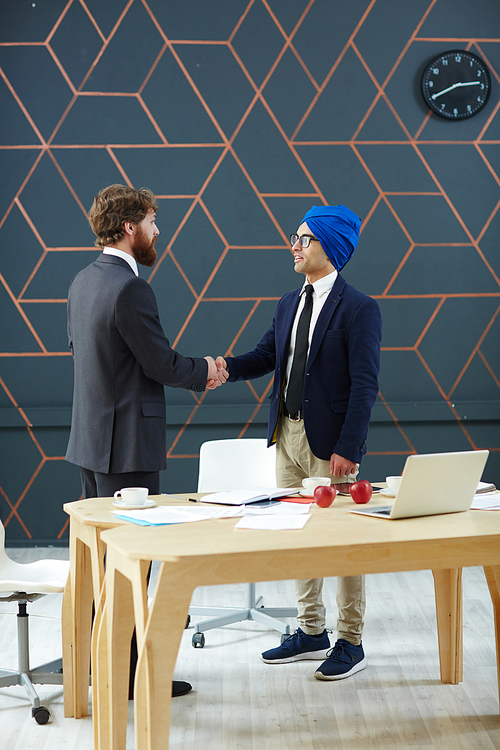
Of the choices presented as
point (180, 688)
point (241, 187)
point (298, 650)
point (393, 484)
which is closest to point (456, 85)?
point (241, 187)

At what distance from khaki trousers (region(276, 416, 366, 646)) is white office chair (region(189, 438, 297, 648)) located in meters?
0.26

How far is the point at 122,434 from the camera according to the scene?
2.40 m

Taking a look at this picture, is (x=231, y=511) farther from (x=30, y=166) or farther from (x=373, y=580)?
(x=30, y=166)

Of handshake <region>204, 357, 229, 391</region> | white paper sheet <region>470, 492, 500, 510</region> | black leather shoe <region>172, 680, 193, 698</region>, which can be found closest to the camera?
white paper sheet <region>470, 492, 500, 510</region>

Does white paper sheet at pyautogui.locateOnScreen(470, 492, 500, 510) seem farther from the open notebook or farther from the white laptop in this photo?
the open notebook

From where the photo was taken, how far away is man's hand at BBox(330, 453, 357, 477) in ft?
8.46

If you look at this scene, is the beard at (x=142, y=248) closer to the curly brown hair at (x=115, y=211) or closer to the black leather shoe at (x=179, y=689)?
the curly brown hair at (x=115, y=211)

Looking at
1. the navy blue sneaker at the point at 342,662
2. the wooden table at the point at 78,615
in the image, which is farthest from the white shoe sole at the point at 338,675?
the wooden table at the point at 78,615

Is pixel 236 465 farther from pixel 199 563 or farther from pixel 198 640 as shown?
pixel 199 563

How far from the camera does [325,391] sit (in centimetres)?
269

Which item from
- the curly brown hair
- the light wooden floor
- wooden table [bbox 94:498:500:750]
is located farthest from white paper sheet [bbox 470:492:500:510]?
the curly brown hair

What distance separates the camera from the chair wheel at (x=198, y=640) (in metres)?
2.80

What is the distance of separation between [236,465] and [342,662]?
0.93 meters

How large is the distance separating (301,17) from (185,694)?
3.70m
